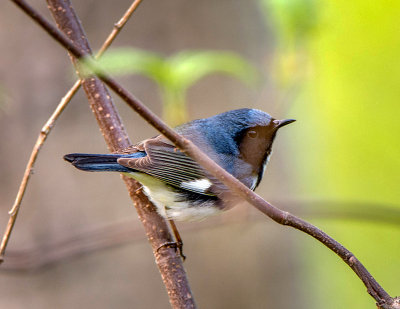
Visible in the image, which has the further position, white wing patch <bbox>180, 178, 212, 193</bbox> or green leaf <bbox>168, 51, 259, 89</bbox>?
white wing patch <bbox>180, 178, 212, 193</bbox>

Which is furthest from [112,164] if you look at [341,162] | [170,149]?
[341,162]

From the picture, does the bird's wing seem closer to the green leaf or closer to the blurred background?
the blurred background

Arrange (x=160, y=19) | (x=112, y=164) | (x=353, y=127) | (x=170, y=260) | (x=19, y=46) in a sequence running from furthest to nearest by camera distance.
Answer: (x=353, y=127), (x=160, y=19), (x=19, y=46), (x=112, y=164), (x=170, y=260)

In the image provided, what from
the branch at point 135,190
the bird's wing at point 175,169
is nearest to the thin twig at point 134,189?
the branch at point 135,190

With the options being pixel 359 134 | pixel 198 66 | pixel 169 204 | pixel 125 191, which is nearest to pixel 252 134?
pixel 169 204

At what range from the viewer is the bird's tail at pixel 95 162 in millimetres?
1848

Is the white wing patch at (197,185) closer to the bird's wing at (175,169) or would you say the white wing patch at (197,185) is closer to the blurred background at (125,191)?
the bird's wing at (175,169)

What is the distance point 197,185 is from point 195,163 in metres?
0.11

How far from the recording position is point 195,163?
2.25 meters

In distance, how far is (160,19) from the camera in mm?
2938

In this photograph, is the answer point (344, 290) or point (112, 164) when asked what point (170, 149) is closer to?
point (112, 164)

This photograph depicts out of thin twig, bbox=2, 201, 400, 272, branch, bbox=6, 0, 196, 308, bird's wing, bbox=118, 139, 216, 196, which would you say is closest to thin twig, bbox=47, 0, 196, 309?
branch, bbox=6, 0, 196, 308

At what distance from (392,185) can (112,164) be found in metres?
6.36

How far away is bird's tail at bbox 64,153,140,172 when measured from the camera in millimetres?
1848
